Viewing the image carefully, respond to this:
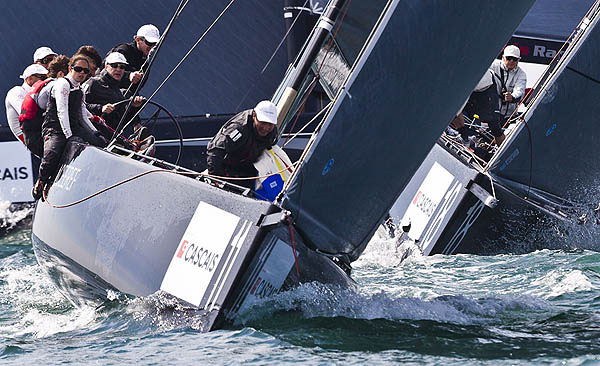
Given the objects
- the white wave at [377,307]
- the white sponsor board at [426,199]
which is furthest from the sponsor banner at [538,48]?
the white wave at [377,307]

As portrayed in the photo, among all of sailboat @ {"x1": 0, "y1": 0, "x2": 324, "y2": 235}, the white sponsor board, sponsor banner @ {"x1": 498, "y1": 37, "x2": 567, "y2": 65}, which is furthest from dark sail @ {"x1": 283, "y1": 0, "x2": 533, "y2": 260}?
sponsor banner @ {"x1": 498, "y1": 37, "x2": 567, "y2": 65}

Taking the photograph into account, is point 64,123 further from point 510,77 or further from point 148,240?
point 510,77

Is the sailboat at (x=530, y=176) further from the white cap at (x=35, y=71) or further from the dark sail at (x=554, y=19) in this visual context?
the dark sail at (x=554, y=19)

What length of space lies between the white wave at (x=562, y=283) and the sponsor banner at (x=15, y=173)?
5.23 meters

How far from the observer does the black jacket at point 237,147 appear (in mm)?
4527

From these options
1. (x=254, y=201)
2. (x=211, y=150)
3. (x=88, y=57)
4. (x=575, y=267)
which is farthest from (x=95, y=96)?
(x=575, y=267)

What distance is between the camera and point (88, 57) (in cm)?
563

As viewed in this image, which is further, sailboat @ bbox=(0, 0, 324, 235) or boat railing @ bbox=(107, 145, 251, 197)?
sailboat @ bbox=(0, 0, 324, 235)

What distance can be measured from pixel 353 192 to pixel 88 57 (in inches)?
84.6

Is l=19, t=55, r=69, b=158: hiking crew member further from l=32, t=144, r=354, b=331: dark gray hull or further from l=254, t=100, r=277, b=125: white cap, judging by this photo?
l=254, t=100, r=277, b=125: white cap

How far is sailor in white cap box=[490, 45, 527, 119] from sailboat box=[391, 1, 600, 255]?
124 centimetres

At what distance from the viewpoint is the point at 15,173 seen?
354 inches

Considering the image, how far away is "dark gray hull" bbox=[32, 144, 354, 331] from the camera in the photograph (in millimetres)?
3895

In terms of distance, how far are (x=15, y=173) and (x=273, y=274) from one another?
5.63 m
